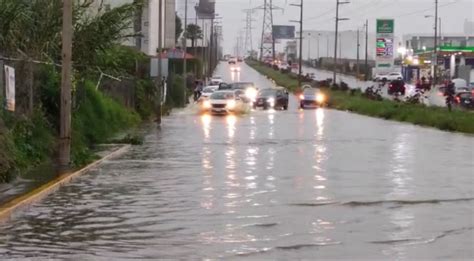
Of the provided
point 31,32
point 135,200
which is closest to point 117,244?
point 135,200

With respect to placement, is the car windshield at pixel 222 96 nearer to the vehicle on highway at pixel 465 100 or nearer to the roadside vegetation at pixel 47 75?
the vehicle on highway at pixel 465 100

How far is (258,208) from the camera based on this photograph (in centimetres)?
1394

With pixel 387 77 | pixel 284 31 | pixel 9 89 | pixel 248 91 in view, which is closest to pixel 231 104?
pixel 248 91

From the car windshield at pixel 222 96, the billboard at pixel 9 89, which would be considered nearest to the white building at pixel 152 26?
the car windshield at pixel 222 96

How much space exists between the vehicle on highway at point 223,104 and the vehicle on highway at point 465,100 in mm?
13315

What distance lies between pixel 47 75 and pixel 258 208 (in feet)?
35.9

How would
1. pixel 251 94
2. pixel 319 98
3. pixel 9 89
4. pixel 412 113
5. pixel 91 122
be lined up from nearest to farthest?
pixel 9 89 < pixel 91 122 < pixel 412 113 < pixel 319 98 < pixel 251 94

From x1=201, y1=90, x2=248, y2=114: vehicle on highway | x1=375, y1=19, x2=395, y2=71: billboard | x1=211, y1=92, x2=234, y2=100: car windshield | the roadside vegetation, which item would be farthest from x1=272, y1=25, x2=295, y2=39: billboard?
the roadside vegetation

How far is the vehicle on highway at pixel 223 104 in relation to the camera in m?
→ 53.0

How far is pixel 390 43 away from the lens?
105188 mm

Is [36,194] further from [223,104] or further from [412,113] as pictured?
[223,104]

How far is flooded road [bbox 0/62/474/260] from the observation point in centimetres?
1055

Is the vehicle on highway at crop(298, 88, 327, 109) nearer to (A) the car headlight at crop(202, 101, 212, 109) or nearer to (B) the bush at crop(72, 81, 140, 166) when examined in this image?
(A) the car headlight at crop(202, 101, 212, 109)

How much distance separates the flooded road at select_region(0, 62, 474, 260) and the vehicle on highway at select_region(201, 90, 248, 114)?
87.5ft
